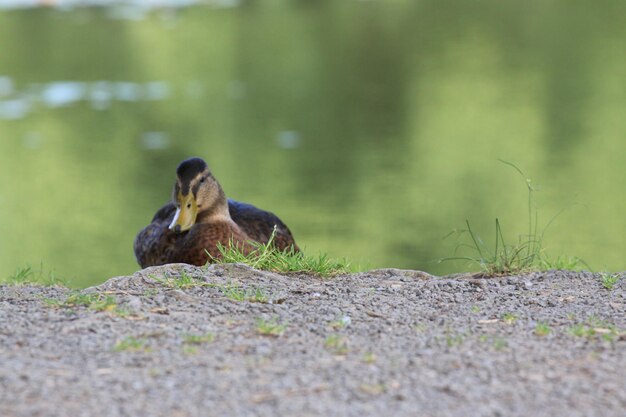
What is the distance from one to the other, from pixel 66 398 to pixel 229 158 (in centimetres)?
1189

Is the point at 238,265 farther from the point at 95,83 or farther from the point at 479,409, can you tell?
the point at 95,83

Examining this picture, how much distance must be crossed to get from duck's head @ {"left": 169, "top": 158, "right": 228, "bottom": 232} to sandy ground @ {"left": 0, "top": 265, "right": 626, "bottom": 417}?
4.09 feet

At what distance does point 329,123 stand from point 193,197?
34.9 feet

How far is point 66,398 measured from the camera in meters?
3.28

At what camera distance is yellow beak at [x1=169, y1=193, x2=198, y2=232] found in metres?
6.21

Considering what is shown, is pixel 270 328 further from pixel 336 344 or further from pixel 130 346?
pixel 130 346

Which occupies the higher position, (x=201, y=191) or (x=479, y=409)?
(x=201, y=191)

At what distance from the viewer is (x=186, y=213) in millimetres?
6258

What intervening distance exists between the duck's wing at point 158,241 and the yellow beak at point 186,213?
0.13 metres

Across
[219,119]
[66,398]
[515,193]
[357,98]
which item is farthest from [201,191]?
[357,98]

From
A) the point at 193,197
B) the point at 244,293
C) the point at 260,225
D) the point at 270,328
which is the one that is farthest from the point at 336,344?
the point at 260,225

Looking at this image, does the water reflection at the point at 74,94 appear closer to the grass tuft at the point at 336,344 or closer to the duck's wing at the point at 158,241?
the duck's wing at the point at 158,241

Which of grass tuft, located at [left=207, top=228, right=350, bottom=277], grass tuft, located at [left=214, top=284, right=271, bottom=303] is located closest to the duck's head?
grass tuft, located at [left=207, top=228, right=350, bottom=277]

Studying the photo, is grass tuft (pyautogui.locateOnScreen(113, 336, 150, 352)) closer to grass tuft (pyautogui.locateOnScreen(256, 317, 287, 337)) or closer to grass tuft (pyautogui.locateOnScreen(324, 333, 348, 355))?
grass tuft (pyautogui.locateOnScreen(256, 317, 287, 337))
